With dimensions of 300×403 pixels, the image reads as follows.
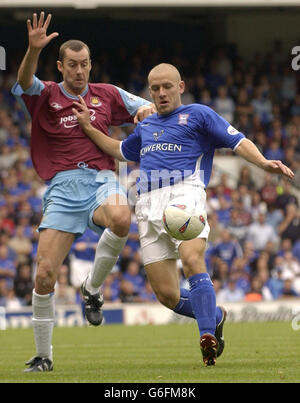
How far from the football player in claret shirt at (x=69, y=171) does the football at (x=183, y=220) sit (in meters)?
0.69

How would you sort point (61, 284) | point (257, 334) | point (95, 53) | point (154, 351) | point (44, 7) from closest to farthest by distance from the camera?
point (154, 351), point (257, 334), point (61, 284), point (44, 7), point (95, 53)

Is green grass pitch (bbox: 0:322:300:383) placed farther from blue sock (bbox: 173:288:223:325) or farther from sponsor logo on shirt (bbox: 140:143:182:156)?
sponsor logo on shirt (bbox: 140:143:182:156)

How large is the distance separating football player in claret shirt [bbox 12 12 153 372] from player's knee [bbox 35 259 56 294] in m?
0.01

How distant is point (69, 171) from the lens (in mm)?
8852

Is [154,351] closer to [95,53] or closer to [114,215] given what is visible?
[114,215]

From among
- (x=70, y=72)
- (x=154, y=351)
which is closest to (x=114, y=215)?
(x=70, y=72)

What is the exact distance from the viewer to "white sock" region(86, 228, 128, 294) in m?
8.90

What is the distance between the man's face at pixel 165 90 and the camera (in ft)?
27.7

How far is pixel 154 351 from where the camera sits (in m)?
10.6

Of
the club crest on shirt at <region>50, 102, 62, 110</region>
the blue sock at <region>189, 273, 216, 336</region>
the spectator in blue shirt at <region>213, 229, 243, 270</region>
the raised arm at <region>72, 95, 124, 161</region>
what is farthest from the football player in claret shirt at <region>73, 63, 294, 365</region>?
the spectator in blue shirt at <region>213, 229, 243, 270</region>

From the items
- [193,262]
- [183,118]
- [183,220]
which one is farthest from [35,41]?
[193,262]

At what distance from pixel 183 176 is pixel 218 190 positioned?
13.0 m
